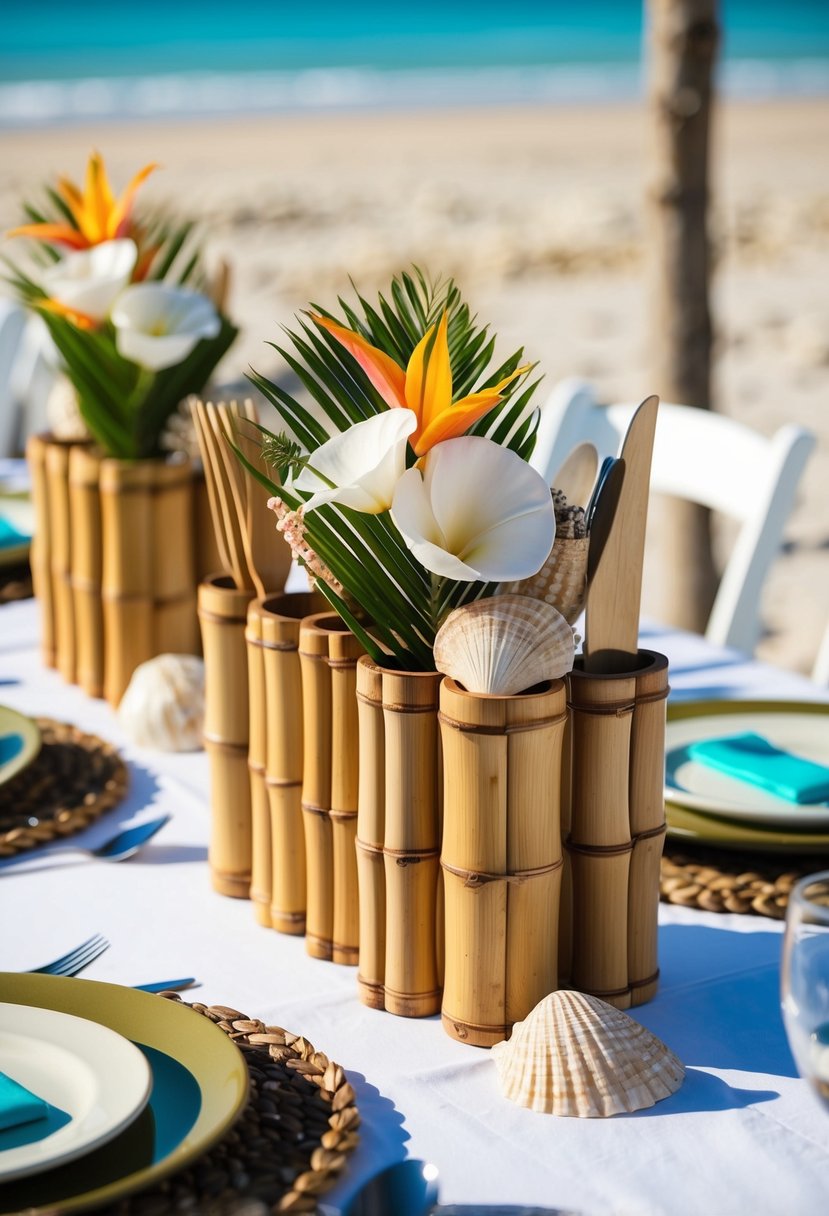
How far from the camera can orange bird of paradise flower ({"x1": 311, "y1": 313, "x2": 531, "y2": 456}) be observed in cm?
78

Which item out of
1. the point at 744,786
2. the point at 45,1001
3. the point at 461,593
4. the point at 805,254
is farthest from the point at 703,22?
the point at 805,254

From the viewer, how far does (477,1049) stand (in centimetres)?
82

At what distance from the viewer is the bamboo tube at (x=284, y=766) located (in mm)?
931

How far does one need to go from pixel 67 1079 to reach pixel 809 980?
14.3 inches

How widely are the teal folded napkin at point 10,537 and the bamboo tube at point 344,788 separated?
0.96 m

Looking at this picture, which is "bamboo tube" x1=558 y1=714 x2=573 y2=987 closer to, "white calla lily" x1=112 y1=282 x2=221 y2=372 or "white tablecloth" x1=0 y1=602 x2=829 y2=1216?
"white tablecloth" x1=0 y1=602 x2=829 y2=1216

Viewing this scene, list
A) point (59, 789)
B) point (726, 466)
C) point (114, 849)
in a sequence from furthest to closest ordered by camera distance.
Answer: point (726, 466), point (59, 789), point (114, 849)

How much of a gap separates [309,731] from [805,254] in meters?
8.05

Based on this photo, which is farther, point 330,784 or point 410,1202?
point 330,784

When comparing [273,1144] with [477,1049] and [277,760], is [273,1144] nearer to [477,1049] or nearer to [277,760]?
[477,1049]

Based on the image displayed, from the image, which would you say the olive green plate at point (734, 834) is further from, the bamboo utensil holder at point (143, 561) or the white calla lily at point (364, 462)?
the bamboo utensil holder at point (143, 561)

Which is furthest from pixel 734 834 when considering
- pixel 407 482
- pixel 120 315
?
pixel 120 315

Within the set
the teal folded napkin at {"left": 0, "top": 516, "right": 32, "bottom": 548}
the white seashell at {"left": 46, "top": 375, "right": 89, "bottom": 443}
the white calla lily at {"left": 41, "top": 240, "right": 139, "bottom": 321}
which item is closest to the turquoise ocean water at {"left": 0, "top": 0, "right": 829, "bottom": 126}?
the teal folded napkin at {"left": 0, "top": 516, "right": 32, "bottom": 548}

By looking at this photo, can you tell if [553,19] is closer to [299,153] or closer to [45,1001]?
[299,153]
